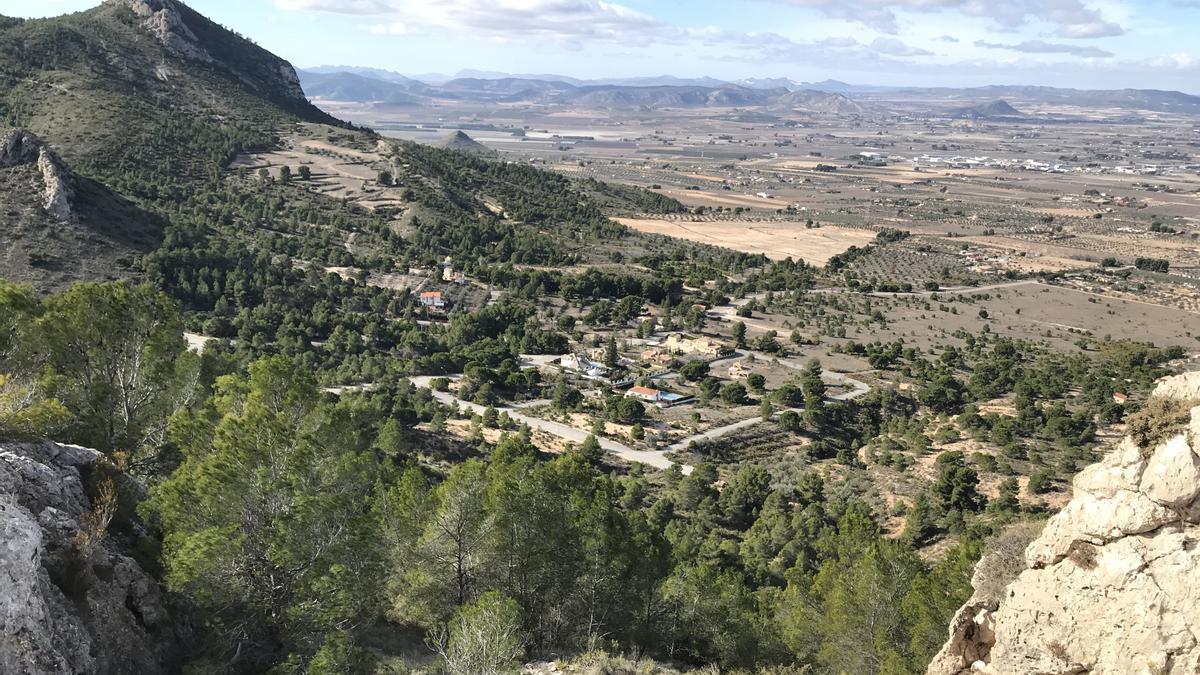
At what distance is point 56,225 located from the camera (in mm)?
62281

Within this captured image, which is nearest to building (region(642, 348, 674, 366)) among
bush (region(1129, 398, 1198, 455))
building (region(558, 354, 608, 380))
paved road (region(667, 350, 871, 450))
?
building (region(558, 354, 608, 380))

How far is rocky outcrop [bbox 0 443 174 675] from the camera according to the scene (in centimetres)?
1034

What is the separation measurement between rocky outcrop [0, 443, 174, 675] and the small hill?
52.0 meters

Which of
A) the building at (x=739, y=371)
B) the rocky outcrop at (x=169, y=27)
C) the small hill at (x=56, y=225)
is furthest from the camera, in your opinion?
the rocky outcrop at (x=169, y=27)

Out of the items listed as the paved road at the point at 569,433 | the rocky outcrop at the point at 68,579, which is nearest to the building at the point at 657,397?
the paved road at the point at 569,433

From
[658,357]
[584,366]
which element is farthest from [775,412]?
[584,366]

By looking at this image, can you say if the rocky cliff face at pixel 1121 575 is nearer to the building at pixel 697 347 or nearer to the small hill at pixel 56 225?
the building at pixel 697 347

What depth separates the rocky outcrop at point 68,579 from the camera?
33.9 ft

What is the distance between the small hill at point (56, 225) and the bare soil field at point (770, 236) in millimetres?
82251

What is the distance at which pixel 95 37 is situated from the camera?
116250 mm

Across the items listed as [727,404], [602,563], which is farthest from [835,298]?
[602,563]

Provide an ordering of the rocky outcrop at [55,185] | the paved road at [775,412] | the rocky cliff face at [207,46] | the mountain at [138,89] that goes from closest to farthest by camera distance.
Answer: the paved road at [775,412], the rocky outcrop at [55,185], the mountain at [138,89], the rocky cliff face at [207,46]

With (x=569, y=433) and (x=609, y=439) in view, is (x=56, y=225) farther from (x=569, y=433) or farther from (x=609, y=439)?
(x=609, y=439)

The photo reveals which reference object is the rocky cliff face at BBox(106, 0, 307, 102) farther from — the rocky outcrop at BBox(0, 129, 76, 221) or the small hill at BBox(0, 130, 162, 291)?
the small hill at BBox(0, 130, 162, 291)
